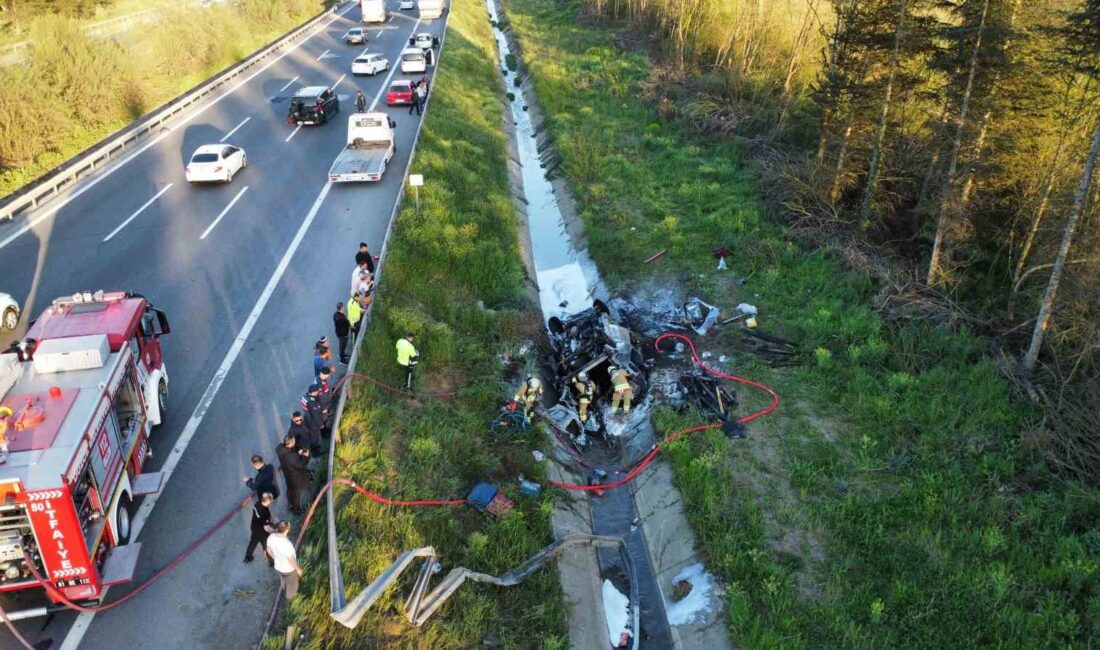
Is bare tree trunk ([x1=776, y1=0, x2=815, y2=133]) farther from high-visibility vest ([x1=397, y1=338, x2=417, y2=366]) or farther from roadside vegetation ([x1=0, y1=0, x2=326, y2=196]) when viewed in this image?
roadside vegetation ([x1=0, y1=0, x2=326, y2=196])

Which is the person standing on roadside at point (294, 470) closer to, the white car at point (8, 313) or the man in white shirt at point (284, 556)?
the man in white shirt at point (284, 556)

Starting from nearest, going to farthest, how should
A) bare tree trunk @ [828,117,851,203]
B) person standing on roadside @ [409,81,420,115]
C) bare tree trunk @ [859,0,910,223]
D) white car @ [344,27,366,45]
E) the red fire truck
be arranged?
1. the red fire truck
2. bare tree trunk @ [859,0,910,223]
3. bare tree trunk @ [828,117,851,203]
4. person standing on roadside @ [409,81,420,115]
5. white car @ [344,27,366,45]

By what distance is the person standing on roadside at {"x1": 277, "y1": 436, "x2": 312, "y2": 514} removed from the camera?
11741mm

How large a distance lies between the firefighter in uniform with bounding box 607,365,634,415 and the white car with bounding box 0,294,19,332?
14049 mm

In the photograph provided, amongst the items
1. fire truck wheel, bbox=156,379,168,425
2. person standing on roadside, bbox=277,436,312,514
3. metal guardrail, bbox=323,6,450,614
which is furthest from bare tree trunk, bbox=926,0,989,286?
fire truck wheel, bbox=156,379,168,425

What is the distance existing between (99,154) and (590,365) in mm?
21010

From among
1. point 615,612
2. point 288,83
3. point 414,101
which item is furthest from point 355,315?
point 288,83

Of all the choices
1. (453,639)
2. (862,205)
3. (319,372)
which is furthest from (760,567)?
(862,205)

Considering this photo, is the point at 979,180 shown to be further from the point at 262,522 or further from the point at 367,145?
the point at 367,145

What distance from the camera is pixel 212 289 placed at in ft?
61.8

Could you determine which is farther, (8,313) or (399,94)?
(399,94)

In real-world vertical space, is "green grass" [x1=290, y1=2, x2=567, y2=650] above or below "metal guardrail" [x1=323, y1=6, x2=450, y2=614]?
below

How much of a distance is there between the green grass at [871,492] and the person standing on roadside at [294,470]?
287 inches

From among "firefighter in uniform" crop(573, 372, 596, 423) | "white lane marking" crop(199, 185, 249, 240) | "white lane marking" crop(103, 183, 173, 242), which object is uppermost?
"white lane marking" crop(103, 183, 173, 242)
